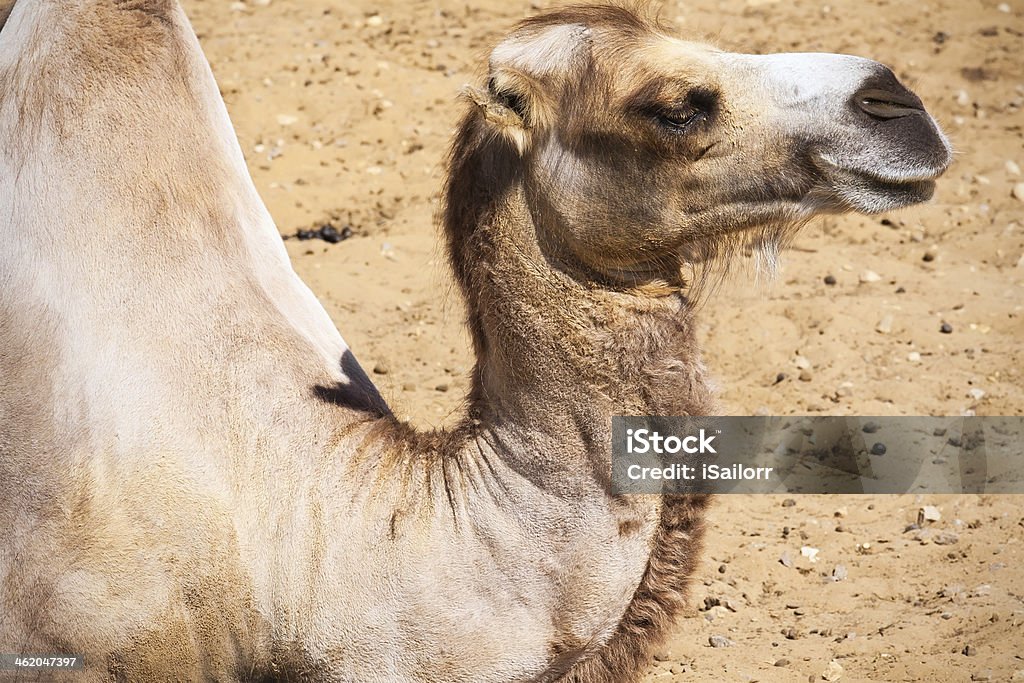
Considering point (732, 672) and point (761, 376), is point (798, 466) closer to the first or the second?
point (761, 376)

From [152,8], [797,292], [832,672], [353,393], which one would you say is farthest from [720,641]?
[152,8]

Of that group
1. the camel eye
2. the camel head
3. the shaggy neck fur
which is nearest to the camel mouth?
the camel head

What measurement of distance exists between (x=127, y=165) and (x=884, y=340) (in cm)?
363

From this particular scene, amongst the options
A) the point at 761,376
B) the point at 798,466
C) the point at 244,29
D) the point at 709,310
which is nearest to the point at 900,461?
the point at 798,466

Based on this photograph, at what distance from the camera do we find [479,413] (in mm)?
3146

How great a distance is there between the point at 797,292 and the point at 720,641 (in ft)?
7.76

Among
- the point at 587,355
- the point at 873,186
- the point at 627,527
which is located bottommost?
the point at 627,527

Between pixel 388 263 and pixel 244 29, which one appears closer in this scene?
pixel 388 263

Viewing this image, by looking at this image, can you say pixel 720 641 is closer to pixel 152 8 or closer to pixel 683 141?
pixel 683 141

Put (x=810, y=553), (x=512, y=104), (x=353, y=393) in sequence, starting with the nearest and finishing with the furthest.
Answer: (x=512, y=104), (x=353, y=393), (x=810, y=553)

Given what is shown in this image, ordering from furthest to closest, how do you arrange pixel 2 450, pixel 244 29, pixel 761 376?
pixel 244 29 < pixel 761 376 < pixel 2 450

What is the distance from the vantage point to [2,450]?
126 inches

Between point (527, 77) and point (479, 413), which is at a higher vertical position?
point (527, 77)
